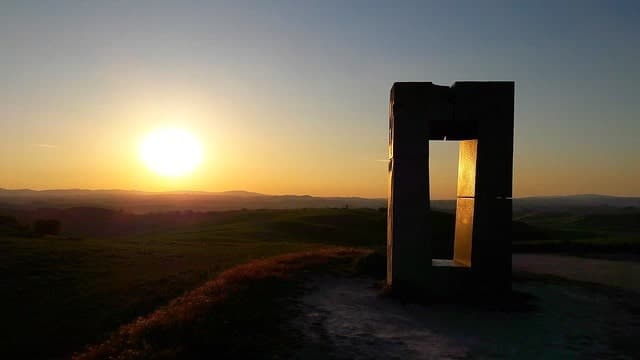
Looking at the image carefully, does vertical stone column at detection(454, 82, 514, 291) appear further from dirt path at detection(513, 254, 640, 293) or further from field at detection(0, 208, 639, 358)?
field at detection(0, 208, 639, 358)

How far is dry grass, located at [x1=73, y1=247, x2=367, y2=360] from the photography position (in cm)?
919

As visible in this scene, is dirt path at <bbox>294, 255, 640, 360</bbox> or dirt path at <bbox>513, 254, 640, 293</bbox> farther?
dirt path at <bbox>513, 254, 640, 293</bbox>

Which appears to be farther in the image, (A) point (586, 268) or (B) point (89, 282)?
(A) point (586, 268)

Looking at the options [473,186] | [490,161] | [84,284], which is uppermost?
[490,161]

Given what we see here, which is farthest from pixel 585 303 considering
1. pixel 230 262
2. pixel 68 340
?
pixel 230 262

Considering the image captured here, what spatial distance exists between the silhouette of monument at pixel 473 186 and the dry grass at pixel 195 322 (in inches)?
141

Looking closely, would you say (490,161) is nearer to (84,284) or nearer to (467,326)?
(467,326)

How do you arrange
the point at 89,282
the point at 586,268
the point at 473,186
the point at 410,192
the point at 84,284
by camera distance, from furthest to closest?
the point at 586,268, the point at 89,282, the point at 84,284, the point at 473,186, the point at 410,192

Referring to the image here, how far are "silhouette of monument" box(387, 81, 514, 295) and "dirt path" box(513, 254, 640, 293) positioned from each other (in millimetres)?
4899

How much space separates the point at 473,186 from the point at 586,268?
9302mm

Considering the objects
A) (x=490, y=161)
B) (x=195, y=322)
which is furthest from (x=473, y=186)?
(x=195, y=322)

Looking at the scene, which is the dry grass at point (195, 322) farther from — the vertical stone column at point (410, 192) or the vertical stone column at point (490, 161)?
the vertical stone column at point (490, 161)

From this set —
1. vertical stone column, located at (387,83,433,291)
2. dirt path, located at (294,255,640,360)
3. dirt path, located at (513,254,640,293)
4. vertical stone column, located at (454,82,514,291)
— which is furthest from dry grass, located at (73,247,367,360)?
dirt path, located at (513,254,640,293)

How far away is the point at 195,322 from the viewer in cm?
1055
